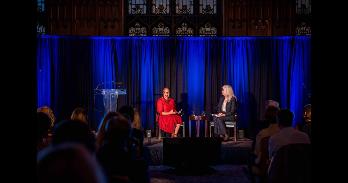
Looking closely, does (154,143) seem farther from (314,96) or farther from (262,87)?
(314,96)

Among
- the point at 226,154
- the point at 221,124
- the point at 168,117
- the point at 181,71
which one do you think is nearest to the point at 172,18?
the point at 181,71

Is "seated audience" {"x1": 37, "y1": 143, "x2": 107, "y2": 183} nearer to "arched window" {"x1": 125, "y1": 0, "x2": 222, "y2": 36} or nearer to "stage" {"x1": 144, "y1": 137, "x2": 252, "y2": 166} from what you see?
"stage" {"x1": 144, "y1": 137, "x2": 252, "y2": 166}

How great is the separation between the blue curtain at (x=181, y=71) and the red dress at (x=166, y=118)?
123cm

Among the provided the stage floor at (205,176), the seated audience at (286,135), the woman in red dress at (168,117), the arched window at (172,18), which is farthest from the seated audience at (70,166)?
the arched window at (172,18)

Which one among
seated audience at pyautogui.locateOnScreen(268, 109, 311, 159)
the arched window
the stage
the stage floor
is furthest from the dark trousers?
seated audience at pyautogui.locateOnScreen(268, 109, 311, 159)

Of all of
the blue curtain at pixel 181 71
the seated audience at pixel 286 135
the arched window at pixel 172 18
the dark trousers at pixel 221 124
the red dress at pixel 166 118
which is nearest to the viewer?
the seated audience at pixel 286 135

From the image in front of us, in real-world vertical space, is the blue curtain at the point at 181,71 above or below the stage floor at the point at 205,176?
above

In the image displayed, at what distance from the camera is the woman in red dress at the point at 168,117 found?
10148 mm

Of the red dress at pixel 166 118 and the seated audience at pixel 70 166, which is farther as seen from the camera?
the red dress at pixel 166 118

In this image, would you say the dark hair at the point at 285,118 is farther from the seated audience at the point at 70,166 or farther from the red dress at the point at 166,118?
the red dress at the point at 166,118

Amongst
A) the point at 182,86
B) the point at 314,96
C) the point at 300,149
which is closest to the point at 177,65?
the point at 182,86

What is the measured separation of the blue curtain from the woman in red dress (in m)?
1.23

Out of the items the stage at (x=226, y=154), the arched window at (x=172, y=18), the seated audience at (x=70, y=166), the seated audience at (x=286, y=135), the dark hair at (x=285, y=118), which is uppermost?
the arched window at (x=172, y=18)

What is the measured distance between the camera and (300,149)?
13.3 ft
